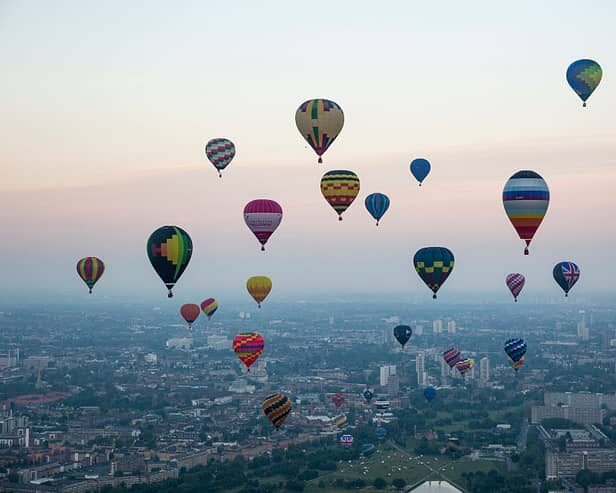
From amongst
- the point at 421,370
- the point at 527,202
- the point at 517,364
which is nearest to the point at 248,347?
the point at 517,364

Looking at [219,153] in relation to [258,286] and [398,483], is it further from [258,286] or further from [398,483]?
[398,483]

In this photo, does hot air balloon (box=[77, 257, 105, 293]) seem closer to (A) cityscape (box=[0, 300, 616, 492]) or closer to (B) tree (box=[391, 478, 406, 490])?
(A) cityscape (box=[0, 300, 616, 492])

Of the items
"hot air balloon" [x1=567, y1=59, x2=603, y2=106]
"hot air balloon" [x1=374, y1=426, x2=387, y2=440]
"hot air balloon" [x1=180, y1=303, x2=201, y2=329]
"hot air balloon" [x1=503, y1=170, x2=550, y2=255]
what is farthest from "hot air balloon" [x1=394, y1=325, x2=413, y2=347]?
"hot air balloon" [x1=503, y1=170, x2=550, y2=255]

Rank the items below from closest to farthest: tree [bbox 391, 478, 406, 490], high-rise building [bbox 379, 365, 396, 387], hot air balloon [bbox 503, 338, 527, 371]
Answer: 1. tree [bbox 391, 478, 406, 490]
2. hot air balloon [bbox 503, 338, 527, 371]
3. high-rise building [bbox 379, 365, 396, 387]

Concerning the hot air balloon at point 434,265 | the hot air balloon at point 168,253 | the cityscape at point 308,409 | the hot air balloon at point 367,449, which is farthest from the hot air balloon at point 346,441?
the hot air balloon at point 168,253

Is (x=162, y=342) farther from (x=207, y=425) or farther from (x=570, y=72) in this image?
(x=570, y=72)

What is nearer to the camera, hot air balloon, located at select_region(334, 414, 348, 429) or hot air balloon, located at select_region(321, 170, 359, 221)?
hot air balloon, located at select_region(321, 170, 359, 221)
